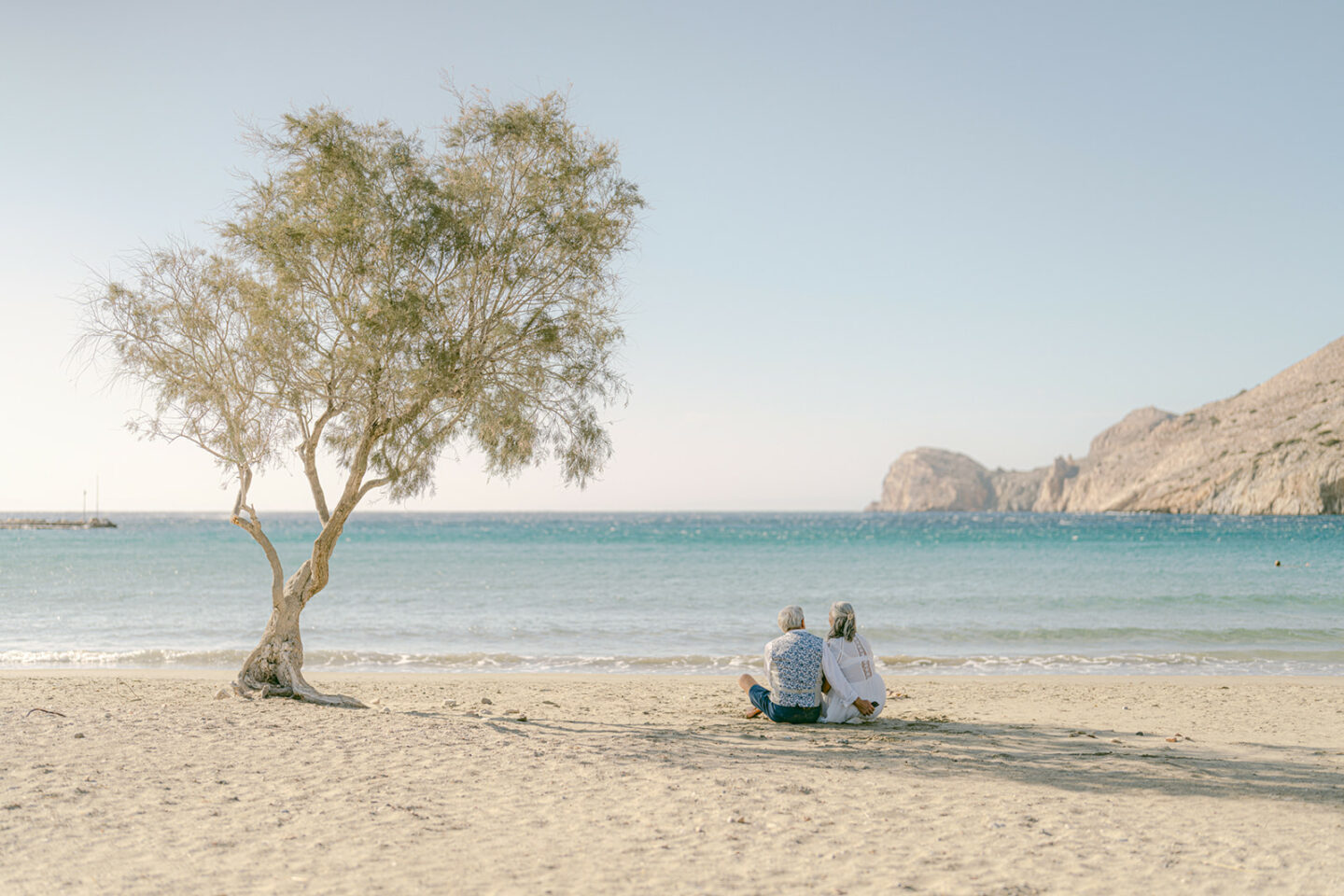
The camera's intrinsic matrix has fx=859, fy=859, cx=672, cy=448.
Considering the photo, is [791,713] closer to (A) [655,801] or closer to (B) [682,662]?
(A) [655,801]

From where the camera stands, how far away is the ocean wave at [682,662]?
15672 mm

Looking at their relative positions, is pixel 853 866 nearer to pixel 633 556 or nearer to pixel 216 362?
pixel 216 362

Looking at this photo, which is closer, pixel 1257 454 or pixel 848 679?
pixel 848 679

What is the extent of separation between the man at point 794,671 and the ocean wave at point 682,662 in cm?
596

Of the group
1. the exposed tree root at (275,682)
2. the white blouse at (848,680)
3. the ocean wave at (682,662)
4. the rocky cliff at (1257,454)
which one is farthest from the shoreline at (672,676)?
the rocky cliff at (1257,454)

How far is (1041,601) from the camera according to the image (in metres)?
25.8

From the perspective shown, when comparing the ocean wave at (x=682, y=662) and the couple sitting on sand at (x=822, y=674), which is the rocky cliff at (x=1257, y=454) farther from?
the couple sitting on sand at (x=822, y=674)

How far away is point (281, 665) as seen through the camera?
35.7ft

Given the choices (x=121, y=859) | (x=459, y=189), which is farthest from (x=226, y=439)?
(x=121, y=859)

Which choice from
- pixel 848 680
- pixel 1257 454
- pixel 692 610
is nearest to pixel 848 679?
pixel 848 680

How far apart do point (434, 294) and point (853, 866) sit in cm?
743

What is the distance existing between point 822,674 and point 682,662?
7.45 meters

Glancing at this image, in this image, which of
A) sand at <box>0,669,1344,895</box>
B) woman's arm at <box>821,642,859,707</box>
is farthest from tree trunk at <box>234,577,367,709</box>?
woman's arm at <box>821,642,859,707</box>

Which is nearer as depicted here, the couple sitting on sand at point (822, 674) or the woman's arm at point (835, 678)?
the couple sitting on sand at point (822, 674)
